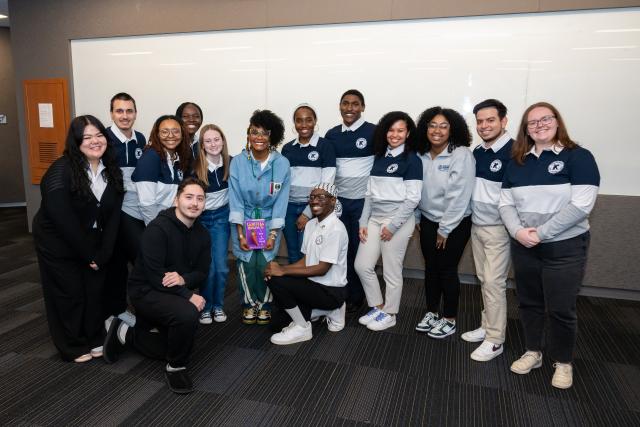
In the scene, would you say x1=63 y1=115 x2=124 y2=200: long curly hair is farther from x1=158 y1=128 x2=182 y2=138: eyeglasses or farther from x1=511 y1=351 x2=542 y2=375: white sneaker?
x1=511 y1=351 x2=542 y2=375: white sneaker

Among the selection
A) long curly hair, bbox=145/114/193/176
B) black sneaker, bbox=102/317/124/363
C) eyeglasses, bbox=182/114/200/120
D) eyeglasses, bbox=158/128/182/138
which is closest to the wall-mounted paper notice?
eyeglasses, bbox=182/114/200/120

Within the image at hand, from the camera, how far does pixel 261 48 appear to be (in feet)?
14.3

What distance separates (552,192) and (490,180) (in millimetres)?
385

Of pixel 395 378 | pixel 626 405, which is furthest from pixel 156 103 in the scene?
pixel 626 405

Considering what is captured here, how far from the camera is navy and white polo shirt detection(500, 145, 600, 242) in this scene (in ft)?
6.87

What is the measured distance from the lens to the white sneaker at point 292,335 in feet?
9.14

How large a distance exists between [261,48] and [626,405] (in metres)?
3.98

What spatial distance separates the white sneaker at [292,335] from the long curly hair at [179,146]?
1202 millimetres

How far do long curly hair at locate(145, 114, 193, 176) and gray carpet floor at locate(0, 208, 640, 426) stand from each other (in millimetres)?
1145

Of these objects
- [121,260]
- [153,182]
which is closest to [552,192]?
[153,182]

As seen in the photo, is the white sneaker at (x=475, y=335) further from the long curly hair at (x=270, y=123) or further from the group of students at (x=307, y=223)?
the long curly hair at (x=270, y=123)

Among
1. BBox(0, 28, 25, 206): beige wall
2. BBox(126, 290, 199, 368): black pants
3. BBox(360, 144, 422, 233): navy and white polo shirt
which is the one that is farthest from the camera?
BBox(0, 28, 25, 206): beige wall

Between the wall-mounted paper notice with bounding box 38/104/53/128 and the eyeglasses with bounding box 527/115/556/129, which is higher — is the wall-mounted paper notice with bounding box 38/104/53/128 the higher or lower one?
the higher one

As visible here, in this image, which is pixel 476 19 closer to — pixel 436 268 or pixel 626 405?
pixel 436 268
